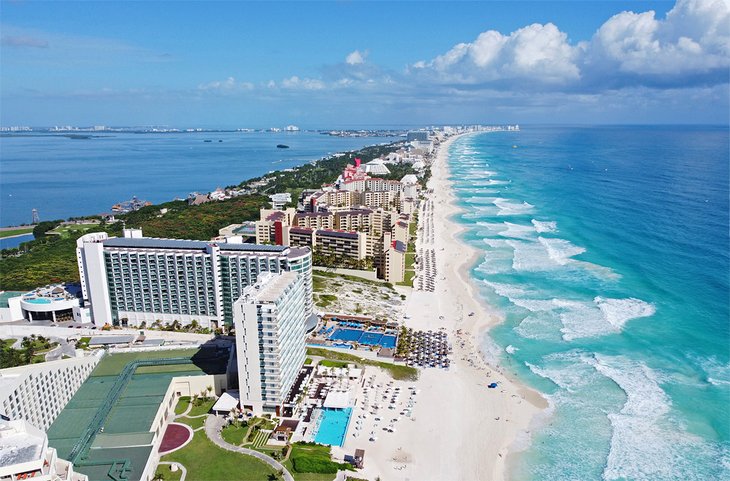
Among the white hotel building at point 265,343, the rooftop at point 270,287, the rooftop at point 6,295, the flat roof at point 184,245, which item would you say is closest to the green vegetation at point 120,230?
the rooftop at point 6,295

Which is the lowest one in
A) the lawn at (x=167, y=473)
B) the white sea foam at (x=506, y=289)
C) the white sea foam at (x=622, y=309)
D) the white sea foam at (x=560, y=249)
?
the lawn at (x=167, y=473)

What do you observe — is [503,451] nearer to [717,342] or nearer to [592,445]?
[592,445]

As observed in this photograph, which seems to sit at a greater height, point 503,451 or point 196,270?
point 196,270

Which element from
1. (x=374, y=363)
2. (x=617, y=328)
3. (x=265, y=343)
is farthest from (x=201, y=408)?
(x=617, y=328)

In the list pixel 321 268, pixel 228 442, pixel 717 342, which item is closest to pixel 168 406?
pixel 228 442

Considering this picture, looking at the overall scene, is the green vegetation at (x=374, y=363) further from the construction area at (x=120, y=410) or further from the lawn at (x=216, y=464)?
the lawn at (x=216, y=464)

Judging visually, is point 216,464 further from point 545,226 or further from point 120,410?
point 545,226

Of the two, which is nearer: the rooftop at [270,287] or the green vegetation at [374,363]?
the rooftop at [270,287]
